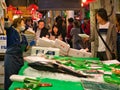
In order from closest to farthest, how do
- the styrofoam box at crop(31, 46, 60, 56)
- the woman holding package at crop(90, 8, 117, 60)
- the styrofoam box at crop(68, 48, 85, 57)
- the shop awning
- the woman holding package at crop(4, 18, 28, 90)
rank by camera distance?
the woman holding package at crop(90, 8, 117, 60)
the woman holding package at crop(4, 18, 28, 90)
the styrofoam box at crop(31, 46, 60, 56)
the styrofoam box at crop(68, 48, 85, 57)
the shop awning

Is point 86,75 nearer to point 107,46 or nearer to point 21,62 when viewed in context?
point 107,46

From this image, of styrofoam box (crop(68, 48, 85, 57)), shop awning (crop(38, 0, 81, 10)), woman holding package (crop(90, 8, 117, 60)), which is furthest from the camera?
shop awning (crop(38, 0, 81, 10))

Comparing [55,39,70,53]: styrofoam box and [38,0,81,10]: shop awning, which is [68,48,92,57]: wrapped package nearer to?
[55,39,70,53]: styrofoam box

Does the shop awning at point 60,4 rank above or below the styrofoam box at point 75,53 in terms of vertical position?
above

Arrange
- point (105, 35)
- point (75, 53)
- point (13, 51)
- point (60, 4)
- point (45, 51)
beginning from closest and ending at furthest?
point (105, 35) < point (13, 51) < point (45, 51) < point (75, 53) < point (60, 4)

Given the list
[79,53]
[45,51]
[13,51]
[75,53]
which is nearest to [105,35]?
[79,53]

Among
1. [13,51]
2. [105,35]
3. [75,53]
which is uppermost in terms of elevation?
[105,35]

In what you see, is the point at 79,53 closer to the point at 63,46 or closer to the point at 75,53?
the point at 75,53

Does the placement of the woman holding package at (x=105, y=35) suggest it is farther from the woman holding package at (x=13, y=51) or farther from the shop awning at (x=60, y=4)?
the shop awning at (x=60, y=4)

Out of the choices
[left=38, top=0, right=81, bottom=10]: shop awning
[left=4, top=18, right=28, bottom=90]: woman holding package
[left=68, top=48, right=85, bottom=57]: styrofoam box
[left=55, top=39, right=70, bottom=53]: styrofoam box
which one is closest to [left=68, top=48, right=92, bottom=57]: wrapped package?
[left=68, top=48, right=85, bottom=57]: styrofoam box

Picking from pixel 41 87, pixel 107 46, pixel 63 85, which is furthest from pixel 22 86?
pixel 107 46

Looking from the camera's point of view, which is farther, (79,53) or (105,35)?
(79,53)

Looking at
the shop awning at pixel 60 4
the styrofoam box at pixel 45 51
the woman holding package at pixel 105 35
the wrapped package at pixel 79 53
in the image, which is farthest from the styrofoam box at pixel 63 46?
the shop awning at pixel 60 4

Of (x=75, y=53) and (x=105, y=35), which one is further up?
(x=105, y=35)
